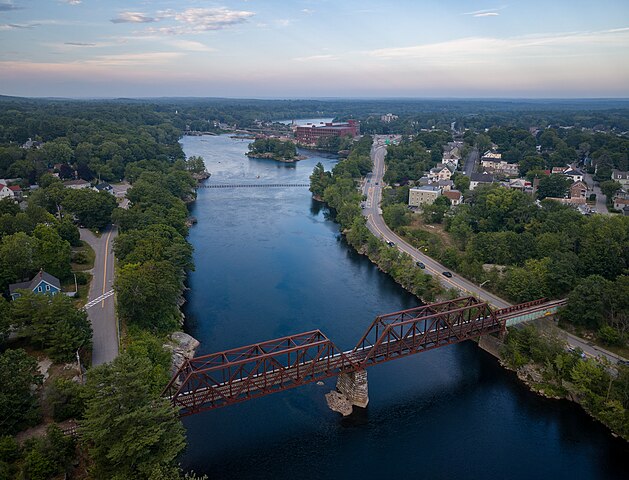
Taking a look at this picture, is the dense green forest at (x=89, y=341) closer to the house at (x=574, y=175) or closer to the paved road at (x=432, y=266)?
the paved road at (x=432, y=266)

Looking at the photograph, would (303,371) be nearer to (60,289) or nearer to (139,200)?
(60,289)

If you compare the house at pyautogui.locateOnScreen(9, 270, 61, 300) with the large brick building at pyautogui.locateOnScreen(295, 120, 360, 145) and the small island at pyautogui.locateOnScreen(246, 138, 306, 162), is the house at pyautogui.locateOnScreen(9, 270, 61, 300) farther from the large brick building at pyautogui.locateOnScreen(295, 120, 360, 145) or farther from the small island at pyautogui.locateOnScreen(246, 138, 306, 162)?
the large brick building at pyautogui.locateOnScreen(295, 120, 360, 145)

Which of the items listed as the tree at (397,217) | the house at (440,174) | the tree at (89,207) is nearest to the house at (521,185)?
the house at (440,174)

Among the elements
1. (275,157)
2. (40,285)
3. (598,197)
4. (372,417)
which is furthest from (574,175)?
(40,285)

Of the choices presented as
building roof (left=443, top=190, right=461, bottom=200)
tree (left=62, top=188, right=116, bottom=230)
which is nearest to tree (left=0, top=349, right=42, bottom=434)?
tree (left=62, top=188, right=116, bottom=230)

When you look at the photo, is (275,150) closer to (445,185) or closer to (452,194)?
(445,185)

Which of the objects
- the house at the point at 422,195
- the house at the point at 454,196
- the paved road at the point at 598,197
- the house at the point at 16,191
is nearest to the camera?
the paved road at the point at 598,197

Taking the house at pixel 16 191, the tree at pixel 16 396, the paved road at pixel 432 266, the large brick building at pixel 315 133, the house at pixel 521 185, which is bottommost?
the paved road at pixel 432 266

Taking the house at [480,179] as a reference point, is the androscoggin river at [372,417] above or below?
below
